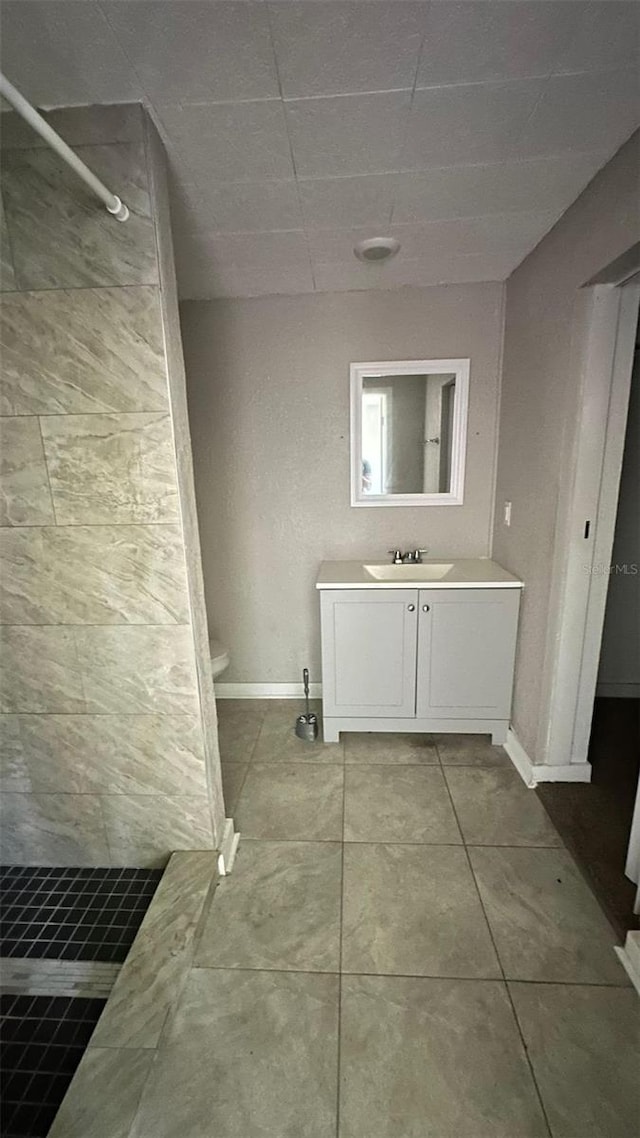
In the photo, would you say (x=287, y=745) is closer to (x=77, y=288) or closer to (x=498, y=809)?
(x=498, y=809)

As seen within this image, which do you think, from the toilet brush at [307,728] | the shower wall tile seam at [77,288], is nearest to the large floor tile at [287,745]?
the toilet brush at [307,728]

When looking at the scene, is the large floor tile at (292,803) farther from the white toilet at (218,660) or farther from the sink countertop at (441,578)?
the sink countertop at (441,578)

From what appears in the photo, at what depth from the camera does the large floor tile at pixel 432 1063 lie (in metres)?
0.94

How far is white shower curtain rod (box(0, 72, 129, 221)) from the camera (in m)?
0.74

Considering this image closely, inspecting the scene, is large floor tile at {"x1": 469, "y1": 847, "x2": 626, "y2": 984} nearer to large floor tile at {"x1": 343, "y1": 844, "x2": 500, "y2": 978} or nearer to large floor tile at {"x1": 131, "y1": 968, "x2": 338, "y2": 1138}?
large floor tile at {"x1": 343, "y1": 844, "x2": 500, "y2": 978}

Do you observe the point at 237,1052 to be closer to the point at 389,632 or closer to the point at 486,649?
the point at 389,632

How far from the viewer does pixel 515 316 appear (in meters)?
2.08

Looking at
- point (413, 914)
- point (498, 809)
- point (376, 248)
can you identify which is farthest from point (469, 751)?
point (376, 248)

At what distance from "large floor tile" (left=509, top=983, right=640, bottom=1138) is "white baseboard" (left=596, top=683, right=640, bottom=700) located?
1.79 meters

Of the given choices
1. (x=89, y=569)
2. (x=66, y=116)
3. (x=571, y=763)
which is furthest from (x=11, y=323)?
(x=571, y=763)

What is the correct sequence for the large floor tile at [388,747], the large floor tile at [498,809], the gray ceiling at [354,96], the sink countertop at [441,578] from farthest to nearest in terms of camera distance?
the large floor tile at [388,747] < the sink countertop at [441,578] < the large floor tile at [498,809] < the gray ceiling at [354,96]

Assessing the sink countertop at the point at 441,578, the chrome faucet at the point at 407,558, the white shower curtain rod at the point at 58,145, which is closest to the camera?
the white shower curtain rod at the point at 58,145

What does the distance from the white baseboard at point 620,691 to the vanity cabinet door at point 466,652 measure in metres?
0.97

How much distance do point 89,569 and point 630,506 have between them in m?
2.53
